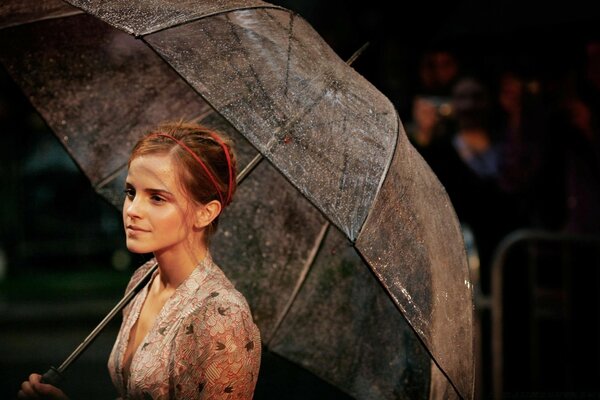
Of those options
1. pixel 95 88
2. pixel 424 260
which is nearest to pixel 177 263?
pixel 424 260

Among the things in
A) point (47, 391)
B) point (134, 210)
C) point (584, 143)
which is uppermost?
point (134, 210)

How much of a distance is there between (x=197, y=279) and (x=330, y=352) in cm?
151

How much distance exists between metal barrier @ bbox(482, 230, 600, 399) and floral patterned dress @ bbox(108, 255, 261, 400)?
3.63 meters

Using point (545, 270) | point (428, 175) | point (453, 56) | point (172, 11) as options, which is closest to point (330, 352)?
point (428, 175)

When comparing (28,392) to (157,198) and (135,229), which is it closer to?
(135,229)

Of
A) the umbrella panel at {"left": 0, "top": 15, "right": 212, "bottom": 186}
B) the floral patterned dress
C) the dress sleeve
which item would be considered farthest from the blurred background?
the dress sleeve

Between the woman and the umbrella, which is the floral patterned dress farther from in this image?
the umbrella

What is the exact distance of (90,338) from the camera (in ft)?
12.5

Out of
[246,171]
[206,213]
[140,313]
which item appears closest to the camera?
[206,213]

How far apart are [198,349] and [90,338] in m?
0.65

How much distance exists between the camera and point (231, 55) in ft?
11.8

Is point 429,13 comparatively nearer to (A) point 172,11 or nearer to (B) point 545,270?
(B) point 545,270

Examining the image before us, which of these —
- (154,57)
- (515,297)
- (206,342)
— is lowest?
(515,297)

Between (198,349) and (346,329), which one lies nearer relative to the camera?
(198,349)
